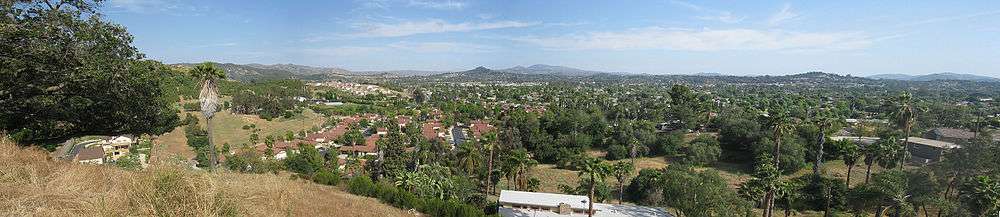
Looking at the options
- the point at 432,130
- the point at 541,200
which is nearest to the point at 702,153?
the point at 541,200

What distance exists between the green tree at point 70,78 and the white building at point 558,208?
15.8 meters

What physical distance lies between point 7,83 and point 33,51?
173 centimetres

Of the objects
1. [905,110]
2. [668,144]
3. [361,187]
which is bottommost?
[668,144]

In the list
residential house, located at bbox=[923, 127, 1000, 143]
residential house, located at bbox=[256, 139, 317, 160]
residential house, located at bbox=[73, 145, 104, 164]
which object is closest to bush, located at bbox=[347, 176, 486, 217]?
residential house, located at bbox=[73, 145, 104, 164]

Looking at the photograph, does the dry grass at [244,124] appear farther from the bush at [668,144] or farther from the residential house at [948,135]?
the residential house at [948,135]

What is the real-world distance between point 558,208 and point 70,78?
1965 cm

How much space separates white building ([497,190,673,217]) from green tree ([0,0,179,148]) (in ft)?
51.8

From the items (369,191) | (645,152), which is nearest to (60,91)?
(369,191)

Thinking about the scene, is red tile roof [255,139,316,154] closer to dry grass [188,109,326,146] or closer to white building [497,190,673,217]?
dry grass [188,109,326,146]

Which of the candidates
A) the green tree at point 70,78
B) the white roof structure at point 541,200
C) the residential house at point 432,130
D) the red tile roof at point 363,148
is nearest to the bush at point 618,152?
the residential house at point 432,130

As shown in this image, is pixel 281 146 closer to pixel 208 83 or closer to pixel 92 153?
pixel 92 153

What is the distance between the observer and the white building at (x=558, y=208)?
25047 mm

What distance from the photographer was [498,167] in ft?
117

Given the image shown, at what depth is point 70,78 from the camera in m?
11.3
